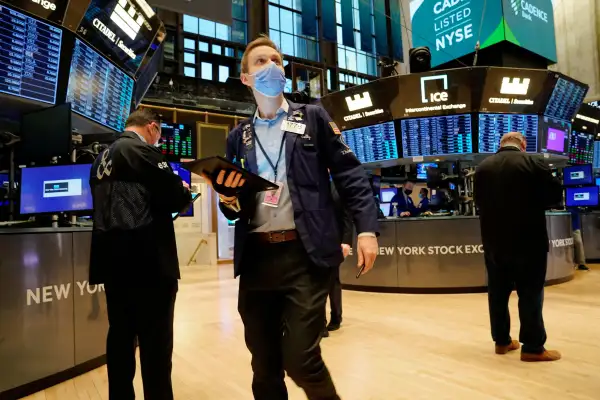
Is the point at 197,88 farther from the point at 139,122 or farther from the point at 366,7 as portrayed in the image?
the point at 139,122

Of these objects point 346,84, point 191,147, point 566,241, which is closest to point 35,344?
point 566,241

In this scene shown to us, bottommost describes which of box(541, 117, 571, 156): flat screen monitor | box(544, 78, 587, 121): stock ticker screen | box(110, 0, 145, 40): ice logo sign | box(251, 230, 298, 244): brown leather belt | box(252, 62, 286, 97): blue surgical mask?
box(251, 230, 298, 244): brown leather belt

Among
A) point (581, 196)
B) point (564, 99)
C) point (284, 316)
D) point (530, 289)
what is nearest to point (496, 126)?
point (564, 99)

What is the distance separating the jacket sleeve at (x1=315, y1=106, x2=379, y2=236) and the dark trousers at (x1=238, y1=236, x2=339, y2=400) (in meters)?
0.22

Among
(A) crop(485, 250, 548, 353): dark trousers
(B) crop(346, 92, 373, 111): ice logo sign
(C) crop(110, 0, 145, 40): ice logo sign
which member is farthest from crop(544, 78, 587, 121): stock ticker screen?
(C) crop(110, 0, 145, 40): ice logo sign

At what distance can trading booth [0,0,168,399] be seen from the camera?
2.76 m

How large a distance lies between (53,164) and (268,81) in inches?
92.1

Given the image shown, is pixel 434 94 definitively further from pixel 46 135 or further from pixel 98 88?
pixel 46 135

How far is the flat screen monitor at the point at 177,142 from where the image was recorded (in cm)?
1003

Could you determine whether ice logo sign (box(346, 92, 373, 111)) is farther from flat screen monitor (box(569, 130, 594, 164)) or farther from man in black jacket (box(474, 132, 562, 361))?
flat screen monitor (box(569, 130, 594, 164))

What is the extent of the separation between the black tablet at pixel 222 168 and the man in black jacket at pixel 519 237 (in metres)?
2.21

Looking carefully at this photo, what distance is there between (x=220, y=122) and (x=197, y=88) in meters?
1.14

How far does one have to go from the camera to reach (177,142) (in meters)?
10.2

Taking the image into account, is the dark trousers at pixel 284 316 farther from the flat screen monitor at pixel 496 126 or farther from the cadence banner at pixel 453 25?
the cadence banner at pixel 453 25
